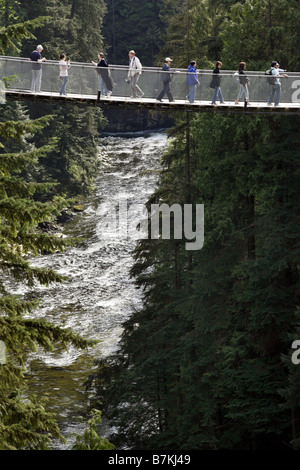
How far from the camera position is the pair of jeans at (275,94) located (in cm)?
1792

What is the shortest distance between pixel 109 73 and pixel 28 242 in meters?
9.57

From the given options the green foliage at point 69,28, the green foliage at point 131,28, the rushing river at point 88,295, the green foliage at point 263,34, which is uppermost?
the green foliage at point 131,28

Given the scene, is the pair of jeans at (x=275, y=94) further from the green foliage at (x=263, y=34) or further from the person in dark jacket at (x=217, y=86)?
the person in dark jacket at (x=217, y=86)

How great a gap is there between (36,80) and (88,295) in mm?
12819

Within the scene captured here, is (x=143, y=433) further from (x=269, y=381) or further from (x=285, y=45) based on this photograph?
(x=285, y=45)

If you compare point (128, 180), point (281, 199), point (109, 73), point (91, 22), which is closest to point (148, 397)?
point (281, 199)

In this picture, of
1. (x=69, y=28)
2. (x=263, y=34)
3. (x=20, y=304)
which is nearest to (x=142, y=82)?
(x=263, y=34)

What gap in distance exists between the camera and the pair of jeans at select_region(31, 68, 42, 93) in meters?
18.5

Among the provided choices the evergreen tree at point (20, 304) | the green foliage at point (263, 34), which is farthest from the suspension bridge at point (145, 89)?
the evergreen tree at point (20, 304)

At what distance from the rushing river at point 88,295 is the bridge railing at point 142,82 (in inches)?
275

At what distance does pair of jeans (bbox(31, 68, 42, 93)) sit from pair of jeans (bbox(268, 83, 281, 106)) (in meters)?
5.86

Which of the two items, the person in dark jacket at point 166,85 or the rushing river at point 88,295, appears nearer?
the person in dark jacket at point 166,85
